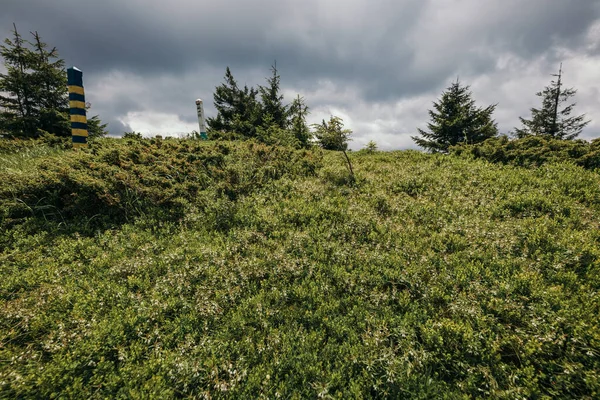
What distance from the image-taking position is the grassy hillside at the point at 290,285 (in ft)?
11.6

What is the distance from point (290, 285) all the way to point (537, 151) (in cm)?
1273

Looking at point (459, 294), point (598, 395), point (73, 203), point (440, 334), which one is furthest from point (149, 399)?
point (73, 203)

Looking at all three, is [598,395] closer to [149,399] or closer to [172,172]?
[149,399]

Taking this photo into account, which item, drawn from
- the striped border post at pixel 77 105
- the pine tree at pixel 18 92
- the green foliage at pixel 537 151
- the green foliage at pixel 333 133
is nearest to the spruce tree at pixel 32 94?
the pine tree at pixel 18 92

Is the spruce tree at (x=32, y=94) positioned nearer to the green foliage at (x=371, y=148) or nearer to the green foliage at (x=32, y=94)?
the green foliage at (x=32, y=94)

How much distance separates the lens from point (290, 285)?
5.27 meters

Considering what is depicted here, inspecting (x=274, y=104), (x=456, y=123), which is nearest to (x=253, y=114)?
(x=274, y=104)

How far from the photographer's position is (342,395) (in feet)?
11.3

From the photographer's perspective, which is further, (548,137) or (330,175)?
(548,137)

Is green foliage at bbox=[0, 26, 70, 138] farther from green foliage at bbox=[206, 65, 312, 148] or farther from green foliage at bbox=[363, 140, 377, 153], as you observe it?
green foliage at bbox=[363, 140, 377, 153]

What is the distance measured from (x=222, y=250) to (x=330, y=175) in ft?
20.6

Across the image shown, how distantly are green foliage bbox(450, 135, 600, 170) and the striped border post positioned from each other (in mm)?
19541

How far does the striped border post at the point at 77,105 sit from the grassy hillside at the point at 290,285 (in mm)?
2868

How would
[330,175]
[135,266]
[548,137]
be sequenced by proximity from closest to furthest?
[135,266] < [330,175] < [548,137]
